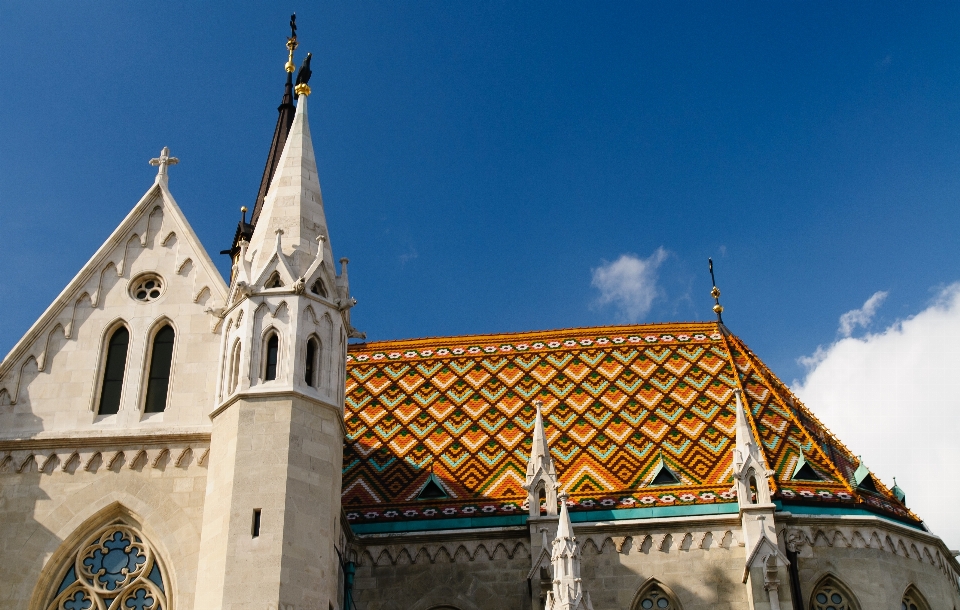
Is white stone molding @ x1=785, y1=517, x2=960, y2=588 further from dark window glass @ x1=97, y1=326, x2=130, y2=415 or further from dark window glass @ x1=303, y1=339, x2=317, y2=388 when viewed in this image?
dark window glass @ x1=97, y1=326, x2=130, y2=415

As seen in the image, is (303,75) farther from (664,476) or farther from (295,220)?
(664,476)

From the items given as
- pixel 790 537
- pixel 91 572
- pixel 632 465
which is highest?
pixel 632 465

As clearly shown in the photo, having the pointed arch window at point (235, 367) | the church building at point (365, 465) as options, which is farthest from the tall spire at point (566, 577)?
the pointed arch window at point (235, 367)

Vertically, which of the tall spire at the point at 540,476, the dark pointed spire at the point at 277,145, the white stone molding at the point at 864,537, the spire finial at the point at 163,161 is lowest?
the white stone molding at the point at 864,537

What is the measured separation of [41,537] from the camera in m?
16.5

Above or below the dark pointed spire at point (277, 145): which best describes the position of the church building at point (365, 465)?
below

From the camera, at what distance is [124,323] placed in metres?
18.6

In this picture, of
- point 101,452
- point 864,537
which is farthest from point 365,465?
point 864,537

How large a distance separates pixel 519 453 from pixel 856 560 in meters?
5.71

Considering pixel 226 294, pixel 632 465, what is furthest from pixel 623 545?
pixel 226 294

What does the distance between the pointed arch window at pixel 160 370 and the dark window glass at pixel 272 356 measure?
1719 mm

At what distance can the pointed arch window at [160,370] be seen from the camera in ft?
58.6

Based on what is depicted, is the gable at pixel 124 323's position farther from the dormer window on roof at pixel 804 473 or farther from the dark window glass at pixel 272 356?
the dormer window on roof at pixel 804 473

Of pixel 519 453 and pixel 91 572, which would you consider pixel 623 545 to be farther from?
pixel 91 572
